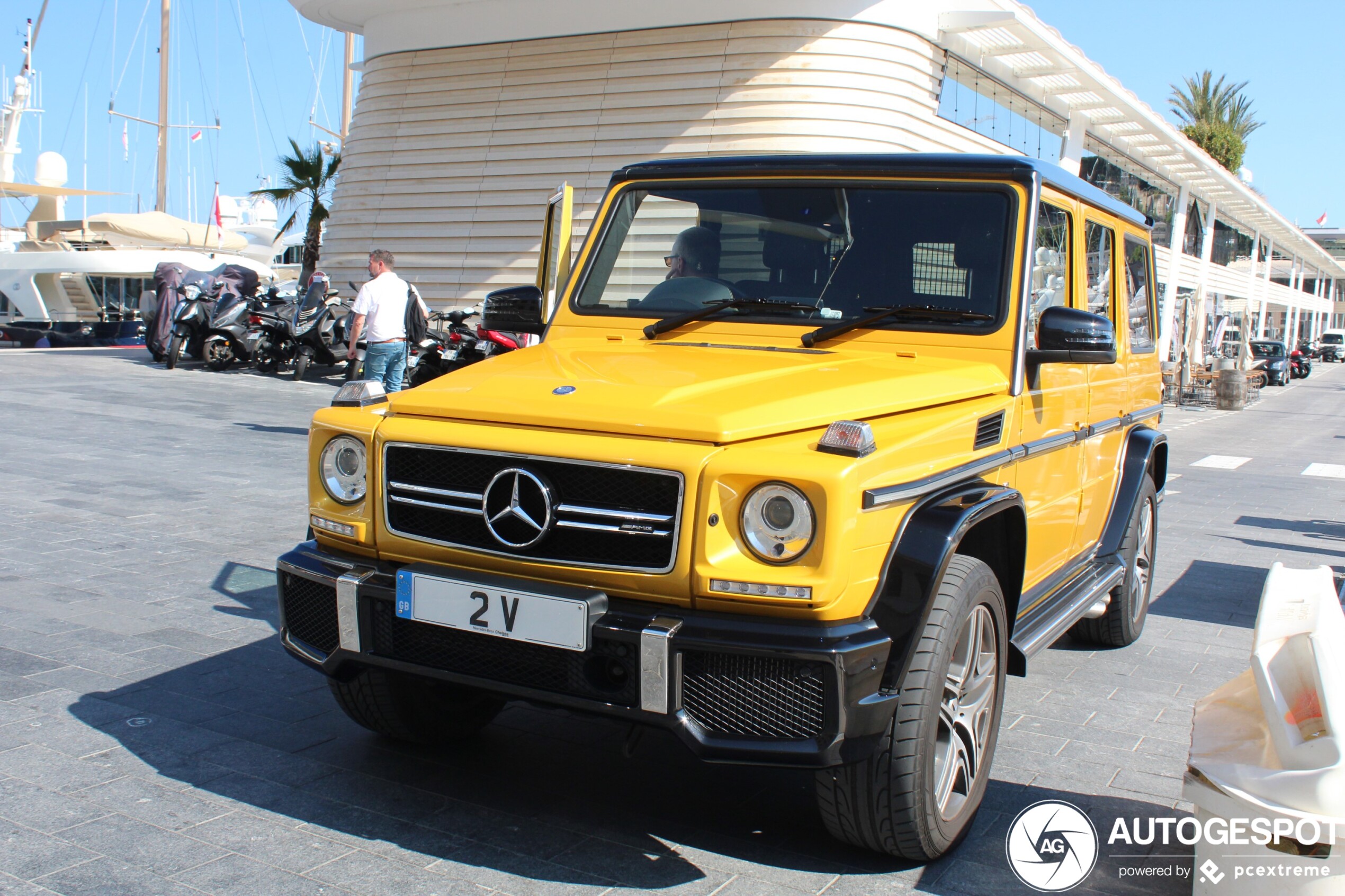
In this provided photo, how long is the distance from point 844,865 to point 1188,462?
12885 mm

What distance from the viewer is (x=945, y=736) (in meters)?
3.02

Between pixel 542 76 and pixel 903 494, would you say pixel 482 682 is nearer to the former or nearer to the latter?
pixel 903 494

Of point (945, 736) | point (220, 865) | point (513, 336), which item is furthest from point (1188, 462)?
point (220, 865)

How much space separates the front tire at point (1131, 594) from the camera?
16.7 ft

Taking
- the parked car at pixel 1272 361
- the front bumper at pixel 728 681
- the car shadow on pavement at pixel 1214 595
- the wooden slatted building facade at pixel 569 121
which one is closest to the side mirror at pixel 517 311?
the front bumper at pixel 728 681

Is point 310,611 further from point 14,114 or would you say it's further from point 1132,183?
point 14,114

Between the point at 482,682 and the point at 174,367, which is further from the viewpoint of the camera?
the point at 174,367

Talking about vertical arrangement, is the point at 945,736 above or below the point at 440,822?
above

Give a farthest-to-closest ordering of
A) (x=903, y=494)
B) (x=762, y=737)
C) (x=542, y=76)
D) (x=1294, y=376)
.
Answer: (x=1294, y=376) < (x=542, y=76) < (x=903, y=494) < (x=762, y=737)

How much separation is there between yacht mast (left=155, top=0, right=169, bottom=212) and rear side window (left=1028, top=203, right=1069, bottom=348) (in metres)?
39.2

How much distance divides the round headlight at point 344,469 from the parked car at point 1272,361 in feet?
120

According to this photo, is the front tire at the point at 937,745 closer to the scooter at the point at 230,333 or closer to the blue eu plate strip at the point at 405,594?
the blue eu plate strip at the point at 405,594

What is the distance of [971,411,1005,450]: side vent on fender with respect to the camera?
3268 millimetres

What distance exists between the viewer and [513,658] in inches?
111
